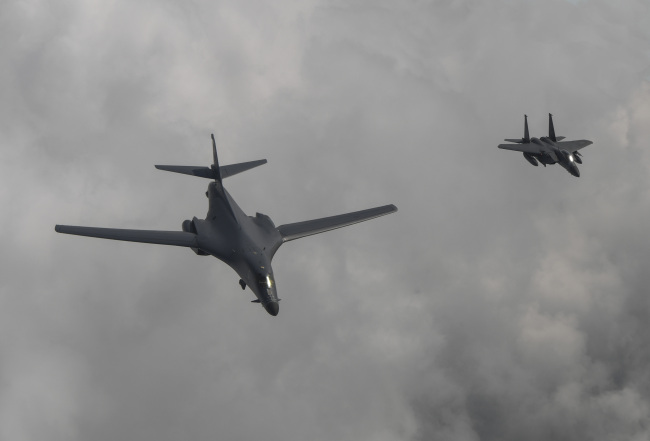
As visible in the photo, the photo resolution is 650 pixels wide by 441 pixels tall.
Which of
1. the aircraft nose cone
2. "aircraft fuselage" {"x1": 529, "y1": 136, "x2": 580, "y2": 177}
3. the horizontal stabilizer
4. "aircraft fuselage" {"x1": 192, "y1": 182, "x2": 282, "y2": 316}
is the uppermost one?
"aircraft fuselage" {"x1": 529, "y1": 136, "x2": 580, "y2": 177}

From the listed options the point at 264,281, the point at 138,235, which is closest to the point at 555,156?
the point at 264,281

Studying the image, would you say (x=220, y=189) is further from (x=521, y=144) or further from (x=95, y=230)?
(x=521, y=144)

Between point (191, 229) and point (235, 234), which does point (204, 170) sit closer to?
point (191, 229)

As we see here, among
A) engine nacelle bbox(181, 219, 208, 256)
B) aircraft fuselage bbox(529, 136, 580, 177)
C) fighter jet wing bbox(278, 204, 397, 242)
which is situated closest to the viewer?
engine nacelle bbox(181, 219, 208, 256)

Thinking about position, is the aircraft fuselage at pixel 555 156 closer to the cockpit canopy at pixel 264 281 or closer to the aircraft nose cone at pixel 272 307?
the cockpit canopy at pixel 264 281

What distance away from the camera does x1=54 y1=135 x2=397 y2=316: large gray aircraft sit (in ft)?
183

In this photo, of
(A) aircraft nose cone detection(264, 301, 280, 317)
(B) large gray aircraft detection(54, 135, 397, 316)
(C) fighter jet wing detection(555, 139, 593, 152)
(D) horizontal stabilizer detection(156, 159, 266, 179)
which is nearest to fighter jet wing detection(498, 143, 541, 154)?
(C) fighter jet wing detection(555, 139, 593, 152)

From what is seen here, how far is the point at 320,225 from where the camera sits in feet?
214

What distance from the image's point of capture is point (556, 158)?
91000 mm

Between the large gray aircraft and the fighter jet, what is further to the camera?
the fighter jet

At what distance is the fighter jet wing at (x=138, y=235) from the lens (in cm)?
5941

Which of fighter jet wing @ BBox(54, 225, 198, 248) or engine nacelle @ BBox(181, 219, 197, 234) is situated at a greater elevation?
engine nacelle @ BBox(181, 219, 197, 234)

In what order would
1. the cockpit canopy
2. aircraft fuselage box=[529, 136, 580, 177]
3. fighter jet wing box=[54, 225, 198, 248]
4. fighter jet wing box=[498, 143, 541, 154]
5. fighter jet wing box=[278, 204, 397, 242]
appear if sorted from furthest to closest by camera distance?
fighter jet wing box=[498, 143, 541, 154] → aircraft fuselage box=[529, 136, 580, 177] → fighter jet wing box=[278, 204, 397, 242] → fighter jet wing box=[54, 225, 198, 248] → the cockpit canopy

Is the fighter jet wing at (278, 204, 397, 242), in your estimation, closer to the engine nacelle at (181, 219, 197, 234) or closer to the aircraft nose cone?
the engine nacelle at (181, 219, 197, 234)
